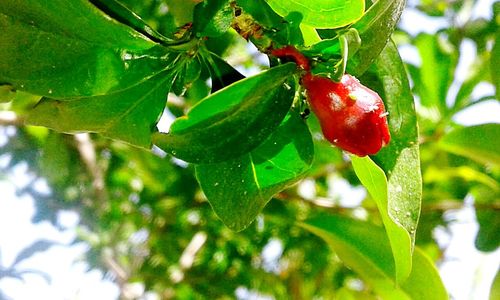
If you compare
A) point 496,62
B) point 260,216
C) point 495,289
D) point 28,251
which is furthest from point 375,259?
point 28,251

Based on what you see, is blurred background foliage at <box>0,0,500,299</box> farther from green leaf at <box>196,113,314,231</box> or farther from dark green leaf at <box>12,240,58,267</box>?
green leaf at <box>196,113,314,231</box>

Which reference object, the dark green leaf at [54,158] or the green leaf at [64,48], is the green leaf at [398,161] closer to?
the green leaf at [64,48]

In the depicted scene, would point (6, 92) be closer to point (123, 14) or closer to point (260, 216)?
point (123, 14)

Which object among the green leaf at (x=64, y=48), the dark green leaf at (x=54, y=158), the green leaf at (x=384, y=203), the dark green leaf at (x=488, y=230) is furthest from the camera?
the dark green leaf at (x=54, y=158)

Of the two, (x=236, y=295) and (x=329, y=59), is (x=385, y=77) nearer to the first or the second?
(x=329, y=59)

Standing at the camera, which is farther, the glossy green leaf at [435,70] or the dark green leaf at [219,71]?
the glossy green leaf at [435,70]

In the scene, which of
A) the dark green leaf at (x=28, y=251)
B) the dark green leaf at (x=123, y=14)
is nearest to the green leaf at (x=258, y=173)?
the dark green leaf at (x=123, y=14)

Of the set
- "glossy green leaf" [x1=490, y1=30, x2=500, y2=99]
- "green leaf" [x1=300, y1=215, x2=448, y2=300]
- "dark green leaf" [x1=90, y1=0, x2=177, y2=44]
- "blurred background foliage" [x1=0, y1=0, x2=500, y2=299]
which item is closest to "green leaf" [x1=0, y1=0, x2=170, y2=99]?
"dark green leaf" [x1=90, y1=0, x2=177, y2=44]
